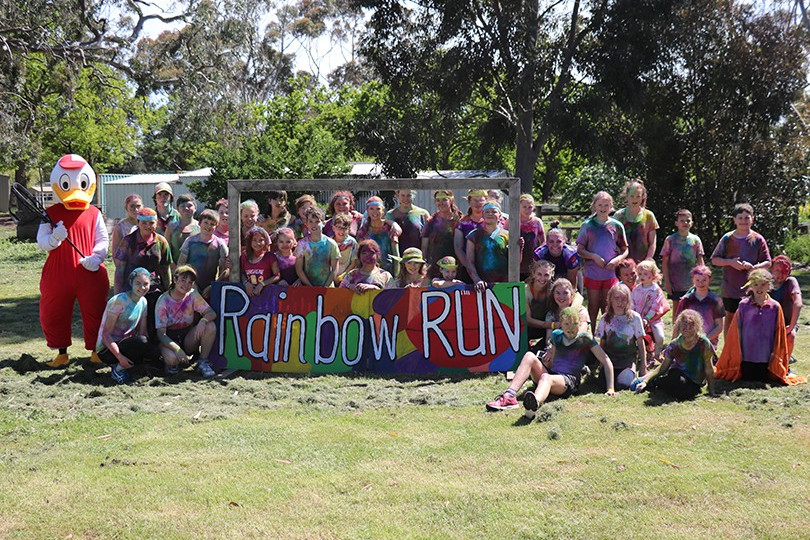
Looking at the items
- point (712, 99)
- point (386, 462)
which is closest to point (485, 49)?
point (712, 99)

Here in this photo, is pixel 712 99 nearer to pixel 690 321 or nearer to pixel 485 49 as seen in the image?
pixel 485 49

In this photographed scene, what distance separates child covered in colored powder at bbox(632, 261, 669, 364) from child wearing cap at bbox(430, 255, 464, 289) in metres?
1.56

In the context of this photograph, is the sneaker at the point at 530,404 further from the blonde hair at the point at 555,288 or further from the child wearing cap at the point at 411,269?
the child wearing cap at the point at 411,269

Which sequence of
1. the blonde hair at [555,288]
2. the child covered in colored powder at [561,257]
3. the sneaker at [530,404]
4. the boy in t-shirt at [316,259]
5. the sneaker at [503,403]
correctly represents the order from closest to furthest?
the sneaker at [530,404], the sneaker at [503,403], the blonde hair at [555,288], the child covered in colored powder at [561,257], the boy in t-shirt at [316,259]

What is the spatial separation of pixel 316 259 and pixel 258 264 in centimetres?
53

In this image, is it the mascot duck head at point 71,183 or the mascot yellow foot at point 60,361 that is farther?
the mascot duck head at point 71,183

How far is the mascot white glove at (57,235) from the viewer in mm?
7984

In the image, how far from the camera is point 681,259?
8.33 m

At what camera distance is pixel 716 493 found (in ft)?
14.8

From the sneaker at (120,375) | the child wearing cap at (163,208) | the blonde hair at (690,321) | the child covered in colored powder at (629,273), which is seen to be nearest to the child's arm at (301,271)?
the child wearing cap at (163,208)

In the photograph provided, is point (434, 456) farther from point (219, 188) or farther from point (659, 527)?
point (219, 188)

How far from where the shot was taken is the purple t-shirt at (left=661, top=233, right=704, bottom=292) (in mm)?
8320

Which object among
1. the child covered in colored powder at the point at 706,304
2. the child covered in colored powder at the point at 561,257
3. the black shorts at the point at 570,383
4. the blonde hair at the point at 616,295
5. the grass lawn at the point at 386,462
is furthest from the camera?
the child covered in colored powder at the point at 561,257

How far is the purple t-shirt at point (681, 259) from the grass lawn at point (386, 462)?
176 centimetres
